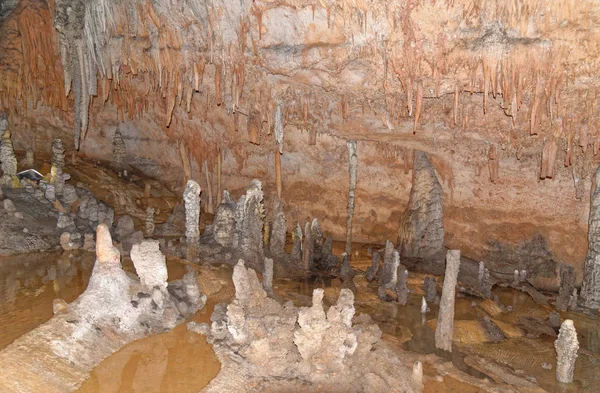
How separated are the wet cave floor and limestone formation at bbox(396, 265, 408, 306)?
27cm

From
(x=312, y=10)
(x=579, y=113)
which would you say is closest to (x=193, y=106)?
(x=312, y=10)

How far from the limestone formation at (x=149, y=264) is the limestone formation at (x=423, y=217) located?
37.9 ft

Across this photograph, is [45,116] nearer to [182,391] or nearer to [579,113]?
[182,391]

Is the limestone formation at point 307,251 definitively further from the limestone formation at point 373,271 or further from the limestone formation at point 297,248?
the limestone formation at point 373,271

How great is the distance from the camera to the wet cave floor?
26.2ft

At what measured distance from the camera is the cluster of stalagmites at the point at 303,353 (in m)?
8.10

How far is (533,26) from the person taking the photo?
1024cm

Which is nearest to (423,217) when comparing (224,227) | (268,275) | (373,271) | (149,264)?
(373,271)

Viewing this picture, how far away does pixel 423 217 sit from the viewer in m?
19.2

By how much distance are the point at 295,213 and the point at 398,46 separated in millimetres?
12385

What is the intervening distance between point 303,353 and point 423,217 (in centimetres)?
1190

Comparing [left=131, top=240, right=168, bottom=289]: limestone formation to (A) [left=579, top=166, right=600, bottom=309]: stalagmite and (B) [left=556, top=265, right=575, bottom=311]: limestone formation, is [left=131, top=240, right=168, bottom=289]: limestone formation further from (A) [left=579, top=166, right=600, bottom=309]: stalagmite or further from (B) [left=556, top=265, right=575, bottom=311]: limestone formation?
(A) [left=579, top=166, right=600, bottom=309]: stalagmite

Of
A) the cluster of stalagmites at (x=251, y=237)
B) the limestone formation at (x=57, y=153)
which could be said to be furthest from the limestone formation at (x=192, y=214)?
the limestone formation at (x=57, y=153)

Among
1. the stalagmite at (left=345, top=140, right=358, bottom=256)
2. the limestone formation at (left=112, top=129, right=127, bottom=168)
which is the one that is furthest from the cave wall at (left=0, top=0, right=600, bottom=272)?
the stalagmite at (left=345, top=140, right=358, bottom=256)
